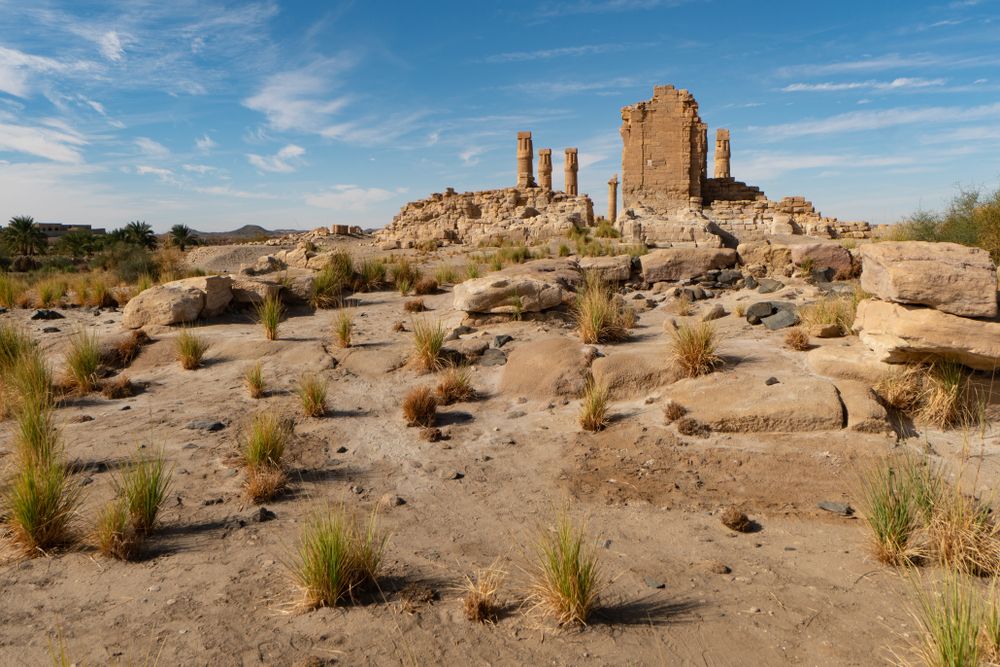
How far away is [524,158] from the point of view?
89.9 feet

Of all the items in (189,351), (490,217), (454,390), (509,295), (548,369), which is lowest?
(454,390)

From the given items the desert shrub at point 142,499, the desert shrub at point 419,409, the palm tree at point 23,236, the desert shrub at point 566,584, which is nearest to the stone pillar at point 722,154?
the desert shrub at point 419,409

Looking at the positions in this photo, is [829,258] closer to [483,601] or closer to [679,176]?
[483,601]

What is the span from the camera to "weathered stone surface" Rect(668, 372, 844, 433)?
5.16m

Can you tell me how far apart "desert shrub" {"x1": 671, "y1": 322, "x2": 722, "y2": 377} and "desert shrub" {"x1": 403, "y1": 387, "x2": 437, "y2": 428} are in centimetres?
263

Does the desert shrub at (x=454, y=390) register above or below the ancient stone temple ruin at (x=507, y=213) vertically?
below

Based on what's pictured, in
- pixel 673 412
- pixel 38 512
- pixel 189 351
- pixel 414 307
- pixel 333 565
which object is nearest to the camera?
pixel 333 565

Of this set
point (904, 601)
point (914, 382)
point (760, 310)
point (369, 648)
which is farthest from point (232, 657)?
point (760, 310)

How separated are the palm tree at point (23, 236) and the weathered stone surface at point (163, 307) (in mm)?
30358

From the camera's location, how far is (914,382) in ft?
17.7

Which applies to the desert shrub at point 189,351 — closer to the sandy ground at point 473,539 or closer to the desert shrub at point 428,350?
the sandy ground at point 473,539

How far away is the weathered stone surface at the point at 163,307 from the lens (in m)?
9.02

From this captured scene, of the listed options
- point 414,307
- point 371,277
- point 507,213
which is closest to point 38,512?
point 414,307

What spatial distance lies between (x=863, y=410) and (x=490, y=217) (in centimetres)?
2100
